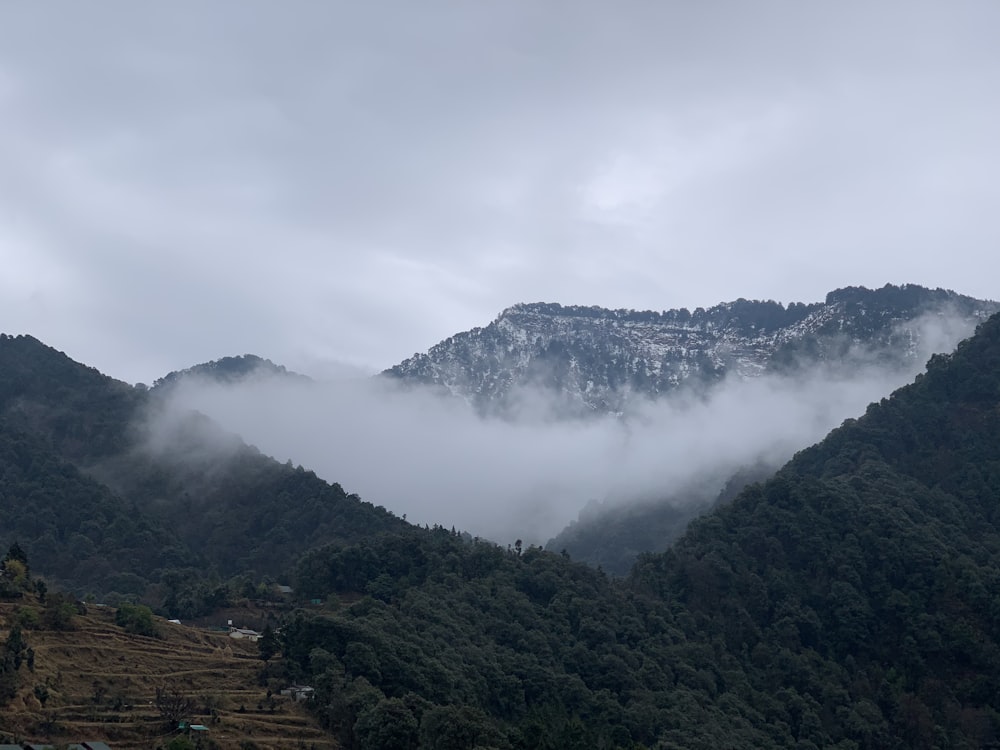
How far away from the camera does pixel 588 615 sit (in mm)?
78625

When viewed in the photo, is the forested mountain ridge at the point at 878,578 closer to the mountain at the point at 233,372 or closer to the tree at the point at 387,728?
the tree at the point at 387,728

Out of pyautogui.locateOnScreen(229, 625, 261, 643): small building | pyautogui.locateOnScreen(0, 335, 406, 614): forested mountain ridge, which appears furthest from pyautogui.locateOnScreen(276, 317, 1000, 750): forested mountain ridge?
pyautogui.locateOnScreen(0, 335, 406, 614): forested mountain ridge

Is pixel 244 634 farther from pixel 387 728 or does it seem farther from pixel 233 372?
pixel 233 372

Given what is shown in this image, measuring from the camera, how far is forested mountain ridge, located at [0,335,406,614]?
10294 cm

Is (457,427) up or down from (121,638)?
up

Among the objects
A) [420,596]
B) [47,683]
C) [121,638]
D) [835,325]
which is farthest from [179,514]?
[835,325]

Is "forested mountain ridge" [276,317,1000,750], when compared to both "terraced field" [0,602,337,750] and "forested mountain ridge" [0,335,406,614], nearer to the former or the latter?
"terraced field" [0,602,337,750]

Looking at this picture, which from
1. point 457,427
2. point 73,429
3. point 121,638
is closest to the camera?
point 121,638

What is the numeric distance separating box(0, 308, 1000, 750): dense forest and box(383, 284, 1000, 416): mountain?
225 feet

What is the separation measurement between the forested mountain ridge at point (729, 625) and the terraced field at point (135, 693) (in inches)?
98.8

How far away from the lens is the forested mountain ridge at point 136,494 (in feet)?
338

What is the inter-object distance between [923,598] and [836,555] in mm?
6395

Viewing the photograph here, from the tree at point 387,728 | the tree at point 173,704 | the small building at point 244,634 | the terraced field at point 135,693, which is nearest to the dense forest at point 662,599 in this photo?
the tree at point 387,728

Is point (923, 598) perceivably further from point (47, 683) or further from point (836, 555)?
point (47, 683)
